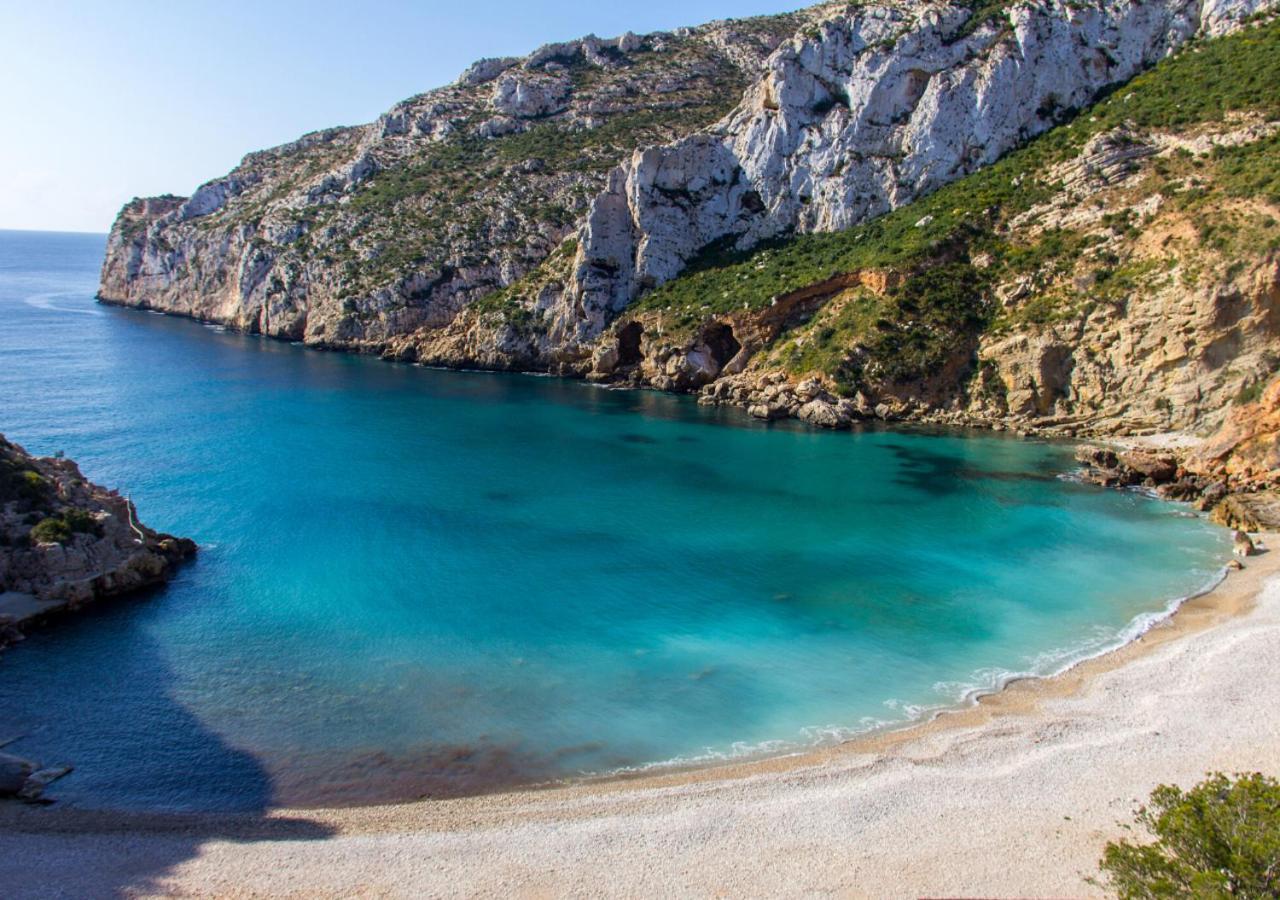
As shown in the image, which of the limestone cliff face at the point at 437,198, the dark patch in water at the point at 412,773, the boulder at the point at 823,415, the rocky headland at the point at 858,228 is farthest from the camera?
the limestone cliff face at the point at 437,198

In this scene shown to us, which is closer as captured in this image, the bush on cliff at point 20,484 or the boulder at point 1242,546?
the bush on cliff at point 20,484

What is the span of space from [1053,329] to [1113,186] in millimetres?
13379

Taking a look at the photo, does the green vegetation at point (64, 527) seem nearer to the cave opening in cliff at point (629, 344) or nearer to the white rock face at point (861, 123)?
the cave opening in cliff at point (629, 344)

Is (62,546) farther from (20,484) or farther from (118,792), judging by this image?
(118,792)

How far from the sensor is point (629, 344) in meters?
73.0

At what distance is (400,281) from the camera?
272 ft

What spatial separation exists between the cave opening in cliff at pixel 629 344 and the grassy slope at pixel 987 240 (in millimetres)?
5030

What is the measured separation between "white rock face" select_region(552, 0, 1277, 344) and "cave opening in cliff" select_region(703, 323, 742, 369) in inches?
419

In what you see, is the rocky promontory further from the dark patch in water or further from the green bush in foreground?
the green bush in foreground

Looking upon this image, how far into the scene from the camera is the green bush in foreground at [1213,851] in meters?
10.9

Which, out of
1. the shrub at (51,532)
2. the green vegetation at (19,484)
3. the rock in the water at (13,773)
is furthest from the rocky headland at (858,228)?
the rock in the water at (13,773)

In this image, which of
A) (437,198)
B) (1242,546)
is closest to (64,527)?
(1242,546)

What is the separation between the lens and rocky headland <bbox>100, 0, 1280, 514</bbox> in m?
47.8

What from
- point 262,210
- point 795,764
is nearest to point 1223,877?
point 795,764
